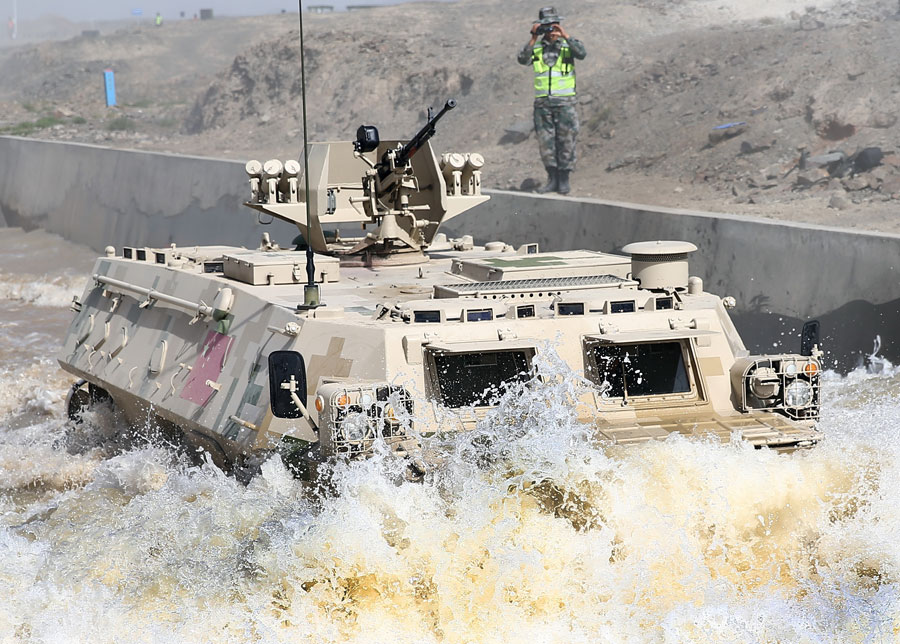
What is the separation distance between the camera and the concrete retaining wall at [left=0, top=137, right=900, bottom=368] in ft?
45.3

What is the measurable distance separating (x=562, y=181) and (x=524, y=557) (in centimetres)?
1349

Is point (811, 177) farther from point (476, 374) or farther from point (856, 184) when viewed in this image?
point (476, 374)

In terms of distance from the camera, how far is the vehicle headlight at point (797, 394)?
956 centimetres

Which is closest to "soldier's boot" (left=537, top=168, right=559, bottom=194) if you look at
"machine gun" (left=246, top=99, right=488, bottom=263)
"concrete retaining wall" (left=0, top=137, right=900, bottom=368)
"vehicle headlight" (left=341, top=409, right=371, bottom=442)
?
"concrete retaining wall" (left=0, top=137, right=900, bottom=368)

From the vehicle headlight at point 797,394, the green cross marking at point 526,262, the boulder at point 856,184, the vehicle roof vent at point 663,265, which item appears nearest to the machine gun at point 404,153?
the green cross marking at point 526,262

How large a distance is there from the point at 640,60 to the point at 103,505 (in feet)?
74.2

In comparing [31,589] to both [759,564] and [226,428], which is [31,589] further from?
[759,564]

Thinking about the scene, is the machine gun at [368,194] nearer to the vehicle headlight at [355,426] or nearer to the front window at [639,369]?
the front window at [639,369]

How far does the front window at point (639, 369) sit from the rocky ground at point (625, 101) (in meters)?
8.32

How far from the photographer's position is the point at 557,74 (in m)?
21.2

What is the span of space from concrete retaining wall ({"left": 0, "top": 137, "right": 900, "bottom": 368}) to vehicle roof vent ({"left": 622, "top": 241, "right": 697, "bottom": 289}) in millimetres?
3716

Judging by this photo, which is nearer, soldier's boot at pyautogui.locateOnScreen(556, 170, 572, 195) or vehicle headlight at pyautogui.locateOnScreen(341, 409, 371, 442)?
vehicle headlight at pyautogui.locateOnScreen(341, 409, 371, 442)

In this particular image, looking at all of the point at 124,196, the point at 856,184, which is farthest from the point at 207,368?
the point at 124,196

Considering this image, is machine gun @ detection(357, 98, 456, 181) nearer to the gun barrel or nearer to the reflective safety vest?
the gun barrel
